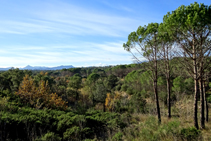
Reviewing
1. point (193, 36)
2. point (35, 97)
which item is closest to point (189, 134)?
point (193, 36)

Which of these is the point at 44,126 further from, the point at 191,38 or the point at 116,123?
the point at 191,38

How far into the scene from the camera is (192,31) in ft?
18.1

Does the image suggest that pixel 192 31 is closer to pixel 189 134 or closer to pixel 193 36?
pixel 193 36

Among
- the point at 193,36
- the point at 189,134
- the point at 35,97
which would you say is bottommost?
the point at 35,97

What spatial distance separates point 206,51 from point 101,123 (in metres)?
6.30

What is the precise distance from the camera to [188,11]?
16.9 ft

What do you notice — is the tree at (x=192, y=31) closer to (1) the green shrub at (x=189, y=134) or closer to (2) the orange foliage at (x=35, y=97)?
(1) the green shrub at (x=189, y=134)

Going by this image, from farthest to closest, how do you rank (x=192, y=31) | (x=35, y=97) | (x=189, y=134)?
(x=35, y=97) → (x=192, y=31) → (x=189, y=134)

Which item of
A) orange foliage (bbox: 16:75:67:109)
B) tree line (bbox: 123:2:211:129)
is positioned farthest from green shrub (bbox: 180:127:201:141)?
orange foliage (bbox: 16:75:67:109)

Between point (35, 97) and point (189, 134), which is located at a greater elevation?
point (189, 134)

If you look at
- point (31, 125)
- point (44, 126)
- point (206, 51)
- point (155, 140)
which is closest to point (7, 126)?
point (31, 125)

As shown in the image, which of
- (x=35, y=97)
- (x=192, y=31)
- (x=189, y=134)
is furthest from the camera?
(x=35, y=97)

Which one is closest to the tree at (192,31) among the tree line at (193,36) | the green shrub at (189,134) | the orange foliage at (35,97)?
the tree line at (193,36)

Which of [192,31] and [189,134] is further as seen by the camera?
[192,31]
